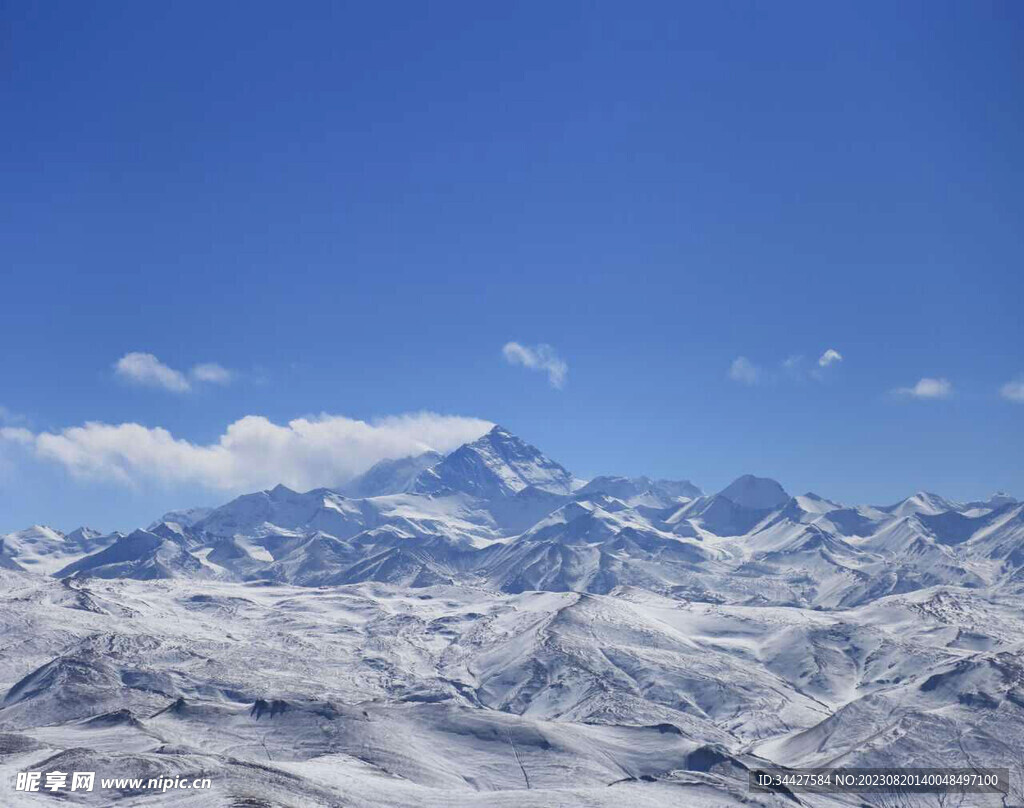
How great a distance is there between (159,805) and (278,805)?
76.5 feet

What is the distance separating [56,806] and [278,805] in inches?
1705

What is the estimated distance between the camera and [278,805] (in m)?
194

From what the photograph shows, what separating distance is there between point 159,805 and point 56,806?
20017 mm

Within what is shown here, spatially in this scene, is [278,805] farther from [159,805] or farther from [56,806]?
[56,806]

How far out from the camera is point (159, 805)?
196 m

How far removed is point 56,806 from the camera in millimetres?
196625

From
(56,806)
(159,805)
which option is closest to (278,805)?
(159,805)
